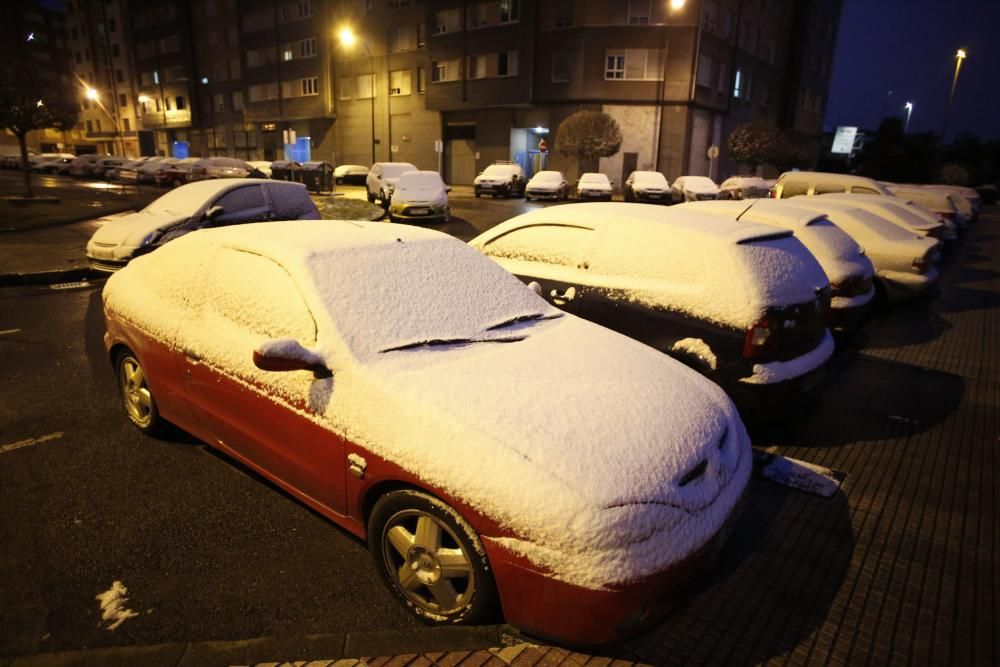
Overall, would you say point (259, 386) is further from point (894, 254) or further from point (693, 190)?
point (693, 190)

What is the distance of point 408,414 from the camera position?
2.43 meters

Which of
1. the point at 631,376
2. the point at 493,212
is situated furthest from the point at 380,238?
the point at 493,212

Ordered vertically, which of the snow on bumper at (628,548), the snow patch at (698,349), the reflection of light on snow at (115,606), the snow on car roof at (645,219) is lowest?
the reflection of light on snow at (115,606)

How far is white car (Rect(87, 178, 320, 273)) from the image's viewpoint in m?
8.47

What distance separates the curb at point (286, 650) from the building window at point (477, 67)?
41.5 meters

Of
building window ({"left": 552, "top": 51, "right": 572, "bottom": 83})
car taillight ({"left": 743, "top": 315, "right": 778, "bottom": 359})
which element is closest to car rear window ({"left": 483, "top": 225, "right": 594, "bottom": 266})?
→ car taillight ({"left": 743, "top": 315, "right": 778, "bottom": 359})

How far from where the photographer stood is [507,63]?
3850cm

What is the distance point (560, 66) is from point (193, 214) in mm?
32836

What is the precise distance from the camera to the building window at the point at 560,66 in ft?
120

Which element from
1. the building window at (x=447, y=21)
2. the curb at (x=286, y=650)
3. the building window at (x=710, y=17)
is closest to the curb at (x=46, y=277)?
the curb at (x=286, y=650)

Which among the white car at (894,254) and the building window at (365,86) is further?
the building window at (365,86)

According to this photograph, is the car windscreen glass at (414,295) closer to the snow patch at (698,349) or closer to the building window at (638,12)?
the snow patch at (698,349)

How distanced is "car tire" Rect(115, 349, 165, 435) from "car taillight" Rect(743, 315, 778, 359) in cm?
401

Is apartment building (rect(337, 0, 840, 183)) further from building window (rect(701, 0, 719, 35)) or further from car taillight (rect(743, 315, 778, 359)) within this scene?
car taillight (rect(743, 315, 778, 359))
